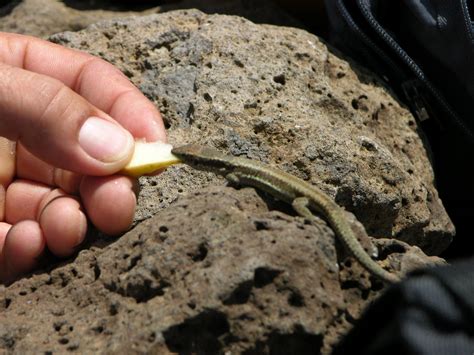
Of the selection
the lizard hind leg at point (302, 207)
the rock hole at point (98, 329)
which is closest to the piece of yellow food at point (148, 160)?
the lizard hind leg at point (302, 207)

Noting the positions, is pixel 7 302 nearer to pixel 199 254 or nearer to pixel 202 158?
pixel 199 254

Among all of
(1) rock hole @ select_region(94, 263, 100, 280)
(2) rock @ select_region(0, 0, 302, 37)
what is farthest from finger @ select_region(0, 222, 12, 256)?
(2) rock @ select_region(0, 0, 302, 37)

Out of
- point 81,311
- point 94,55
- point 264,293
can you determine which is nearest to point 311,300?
point 264,293

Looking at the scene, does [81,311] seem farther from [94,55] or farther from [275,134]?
[94,55]

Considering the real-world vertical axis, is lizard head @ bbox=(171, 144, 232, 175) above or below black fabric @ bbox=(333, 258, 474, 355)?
below

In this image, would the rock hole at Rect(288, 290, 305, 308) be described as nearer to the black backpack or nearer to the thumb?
the thumb

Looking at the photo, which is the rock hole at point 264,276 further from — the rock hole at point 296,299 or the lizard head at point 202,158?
the lizard head at point 202,158
